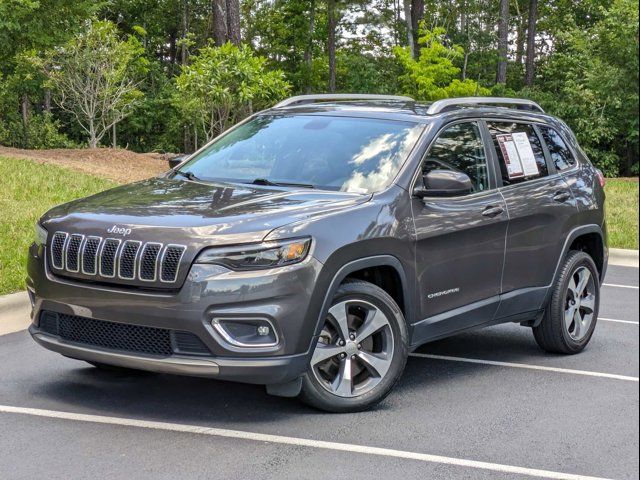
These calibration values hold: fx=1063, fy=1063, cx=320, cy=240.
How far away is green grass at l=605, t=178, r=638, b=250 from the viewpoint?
15016 mm

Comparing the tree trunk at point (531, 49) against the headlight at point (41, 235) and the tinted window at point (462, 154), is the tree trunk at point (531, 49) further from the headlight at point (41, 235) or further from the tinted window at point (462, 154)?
the headlight at point (41, 235)

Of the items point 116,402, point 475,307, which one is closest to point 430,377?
point 475,307

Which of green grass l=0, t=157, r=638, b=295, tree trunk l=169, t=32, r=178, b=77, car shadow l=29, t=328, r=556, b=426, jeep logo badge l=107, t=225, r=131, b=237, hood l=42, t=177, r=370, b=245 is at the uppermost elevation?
tree trunk l=169, t=32, r=178, b=77

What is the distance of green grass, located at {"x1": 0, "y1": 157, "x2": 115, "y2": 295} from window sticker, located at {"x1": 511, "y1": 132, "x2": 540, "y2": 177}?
4382 mm

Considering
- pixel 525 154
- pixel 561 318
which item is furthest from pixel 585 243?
pixel 525 154

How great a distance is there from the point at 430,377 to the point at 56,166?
12.0 metres

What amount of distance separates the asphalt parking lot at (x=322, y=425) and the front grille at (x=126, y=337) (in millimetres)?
433

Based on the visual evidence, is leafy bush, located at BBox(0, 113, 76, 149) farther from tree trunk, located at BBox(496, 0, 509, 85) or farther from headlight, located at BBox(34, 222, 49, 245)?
headlight, located at BBox(34, 222, 49, 245)

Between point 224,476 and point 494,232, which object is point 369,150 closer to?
point 494,232

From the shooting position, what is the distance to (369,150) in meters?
6.80

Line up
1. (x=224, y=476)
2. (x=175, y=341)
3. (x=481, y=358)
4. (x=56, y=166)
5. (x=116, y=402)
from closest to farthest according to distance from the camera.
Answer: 1. (x=224, y=476)
2. (x=175, y=341)
3. (x=116, y=402)
4. (x=481, y=358)
5. (x=56, y=166)

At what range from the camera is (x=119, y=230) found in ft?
18.9

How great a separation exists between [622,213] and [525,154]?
35.7 ft

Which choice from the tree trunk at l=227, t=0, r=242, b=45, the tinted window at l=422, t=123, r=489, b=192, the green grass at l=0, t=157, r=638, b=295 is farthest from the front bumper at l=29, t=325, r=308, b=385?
the tree trunk at l=227, t=0, r=242, b=45
